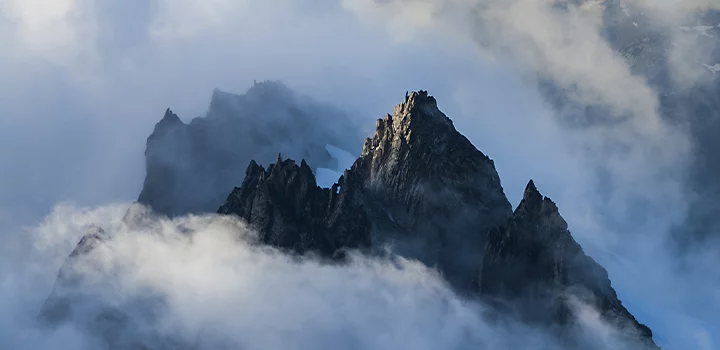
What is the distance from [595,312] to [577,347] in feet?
27.3

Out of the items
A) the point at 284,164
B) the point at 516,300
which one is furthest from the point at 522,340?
Result: the point at 284,164

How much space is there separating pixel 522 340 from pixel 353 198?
1853 inches

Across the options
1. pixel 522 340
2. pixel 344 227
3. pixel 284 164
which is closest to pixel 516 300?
pixel 522 340

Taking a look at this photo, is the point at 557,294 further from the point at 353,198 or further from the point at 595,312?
the point at 353,198

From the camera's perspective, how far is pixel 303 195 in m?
199

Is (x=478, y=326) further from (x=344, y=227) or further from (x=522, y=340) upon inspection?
(x=344, y=227)

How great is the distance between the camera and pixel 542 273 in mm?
197375

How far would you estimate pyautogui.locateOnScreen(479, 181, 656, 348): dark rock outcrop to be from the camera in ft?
639

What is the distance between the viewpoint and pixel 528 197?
19588cm

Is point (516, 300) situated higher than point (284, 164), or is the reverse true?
point (284, 164)

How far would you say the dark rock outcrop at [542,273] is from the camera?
19462cm

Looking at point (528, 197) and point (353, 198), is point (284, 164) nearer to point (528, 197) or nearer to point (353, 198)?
point (353, 198)

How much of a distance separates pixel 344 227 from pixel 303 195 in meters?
11.2

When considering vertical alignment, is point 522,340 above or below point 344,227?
below
